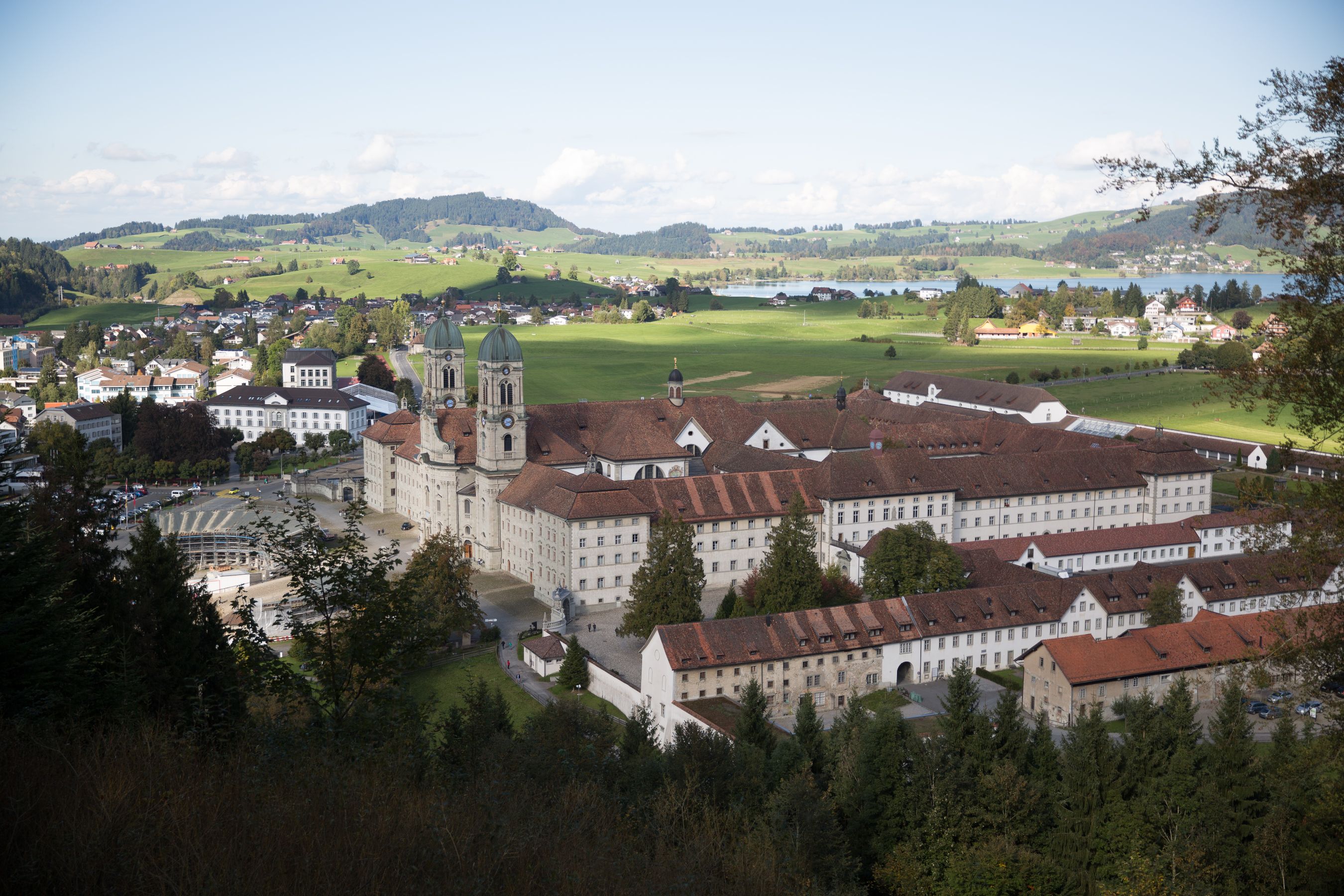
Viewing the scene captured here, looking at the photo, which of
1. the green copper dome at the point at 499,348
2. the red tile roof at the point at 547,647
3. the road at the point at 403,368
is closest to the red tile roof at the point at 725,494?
→ the green copper dome at the point at 499,348

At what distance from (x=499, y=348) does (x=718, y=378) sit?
8916cm

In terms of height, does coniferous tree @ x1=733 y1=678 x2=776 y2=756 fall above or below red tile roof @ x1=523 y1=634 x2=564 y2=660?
above

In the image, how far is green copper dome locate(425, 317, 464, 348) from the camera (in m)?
84.1

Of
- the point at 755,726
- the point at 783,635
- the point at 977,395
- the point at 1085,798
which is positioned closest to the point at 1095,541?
the point at 783,635

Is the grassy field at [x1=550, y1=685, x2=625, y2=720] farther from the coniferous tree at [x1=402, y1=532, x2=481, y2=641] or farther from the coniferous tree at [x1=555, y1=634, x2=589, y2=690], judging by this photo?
the coniferous tree at [x1=402, y1=532, x2=481, y2=641]

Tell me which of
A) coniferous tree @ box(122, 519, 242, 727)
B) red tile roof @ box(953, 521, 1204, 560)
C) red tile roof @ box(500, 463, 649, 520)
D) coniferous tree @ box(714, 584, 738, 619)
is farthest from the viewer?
red tile roof @ box(953, 521, 1204, 560)

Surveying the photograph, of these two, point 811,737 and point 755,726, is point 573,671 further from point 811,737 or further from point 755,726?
point 811,737

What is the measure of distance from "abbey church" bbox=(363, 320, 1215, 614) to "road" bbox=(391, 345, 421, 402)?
6405cm

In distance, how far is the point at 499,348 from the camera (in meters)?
72.6

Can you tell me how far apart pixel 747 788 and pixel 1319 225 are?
69.4ft

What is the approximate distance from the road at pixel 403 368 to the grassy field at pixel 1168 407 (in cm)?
7648

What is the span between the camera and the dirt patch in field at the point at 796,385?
145750 millimetres

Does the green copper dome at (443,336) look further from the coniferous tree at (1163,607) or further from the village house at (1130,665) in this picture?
the coniferous tree at (1163,607)

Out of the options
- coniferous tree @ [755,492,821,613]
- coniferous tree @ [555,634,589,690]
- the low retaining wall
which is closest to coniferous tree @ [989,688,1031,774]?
the low retaining wall
